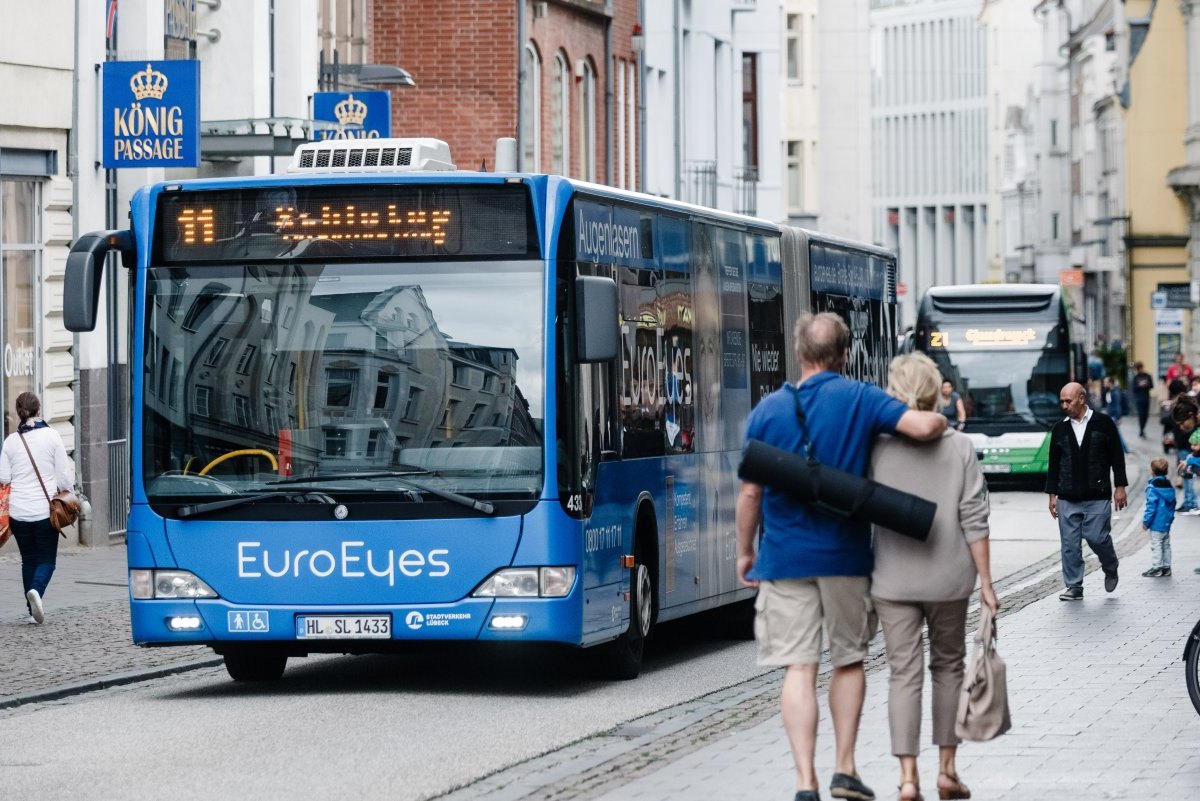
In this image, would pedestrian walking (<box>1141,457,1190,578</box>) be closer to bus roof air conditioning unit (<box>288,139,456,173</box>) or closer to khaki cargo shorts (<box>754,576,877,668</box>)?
bus roof air conditioning unit (<box>288,139,456,173</box>)

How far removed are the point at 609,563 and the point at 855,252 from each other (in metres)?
8.15

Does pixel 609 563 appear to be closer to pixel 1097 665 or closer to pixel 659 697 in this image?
pixel 659 697

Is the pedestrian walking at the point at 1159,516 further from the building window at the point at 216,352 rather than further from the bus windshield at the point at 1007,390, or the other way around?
the bus windshield at the point at 1007,390

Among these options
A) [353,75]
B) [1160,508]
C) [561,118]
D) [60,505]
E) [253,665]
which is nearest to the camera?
[253,665]

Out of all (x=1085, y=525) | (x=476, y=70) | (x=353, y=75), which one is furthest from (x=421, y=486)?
(x=476, y=70)

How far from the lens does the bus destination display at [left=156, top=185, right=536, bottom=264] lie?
13.4 metres

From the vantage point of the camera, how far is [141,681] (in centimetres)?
1499

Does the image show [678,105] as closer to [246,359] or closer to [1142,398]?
[1142,398]

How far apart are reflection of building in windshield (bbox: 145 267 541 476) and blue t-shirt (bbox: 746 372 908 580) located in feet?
13.0

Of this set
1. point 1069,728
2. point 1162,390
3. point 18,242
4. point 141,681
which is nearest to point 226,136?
point 18,242

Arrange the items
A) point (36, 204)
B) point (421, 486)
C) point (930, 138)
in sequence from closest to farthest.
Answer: point (421, 486) → point (36, 204) → point (930, 138)

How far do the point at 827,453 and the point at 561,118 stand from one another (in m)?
33.0

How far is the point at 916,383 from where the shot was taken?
946 centimetres

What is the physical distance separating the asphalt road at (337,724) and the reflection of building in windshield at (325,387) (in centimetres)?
131
